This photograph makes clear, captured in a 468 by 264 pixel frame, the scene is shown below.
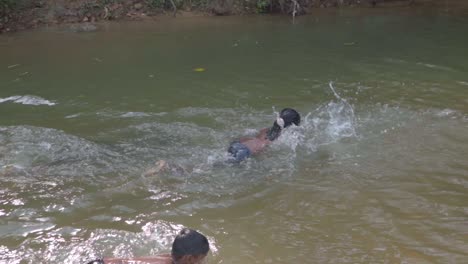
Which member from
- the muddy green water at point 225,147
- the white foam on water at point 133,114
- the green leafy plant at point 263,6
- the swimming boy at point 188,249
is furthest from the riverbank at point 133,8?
the swimming boy at point 188,249

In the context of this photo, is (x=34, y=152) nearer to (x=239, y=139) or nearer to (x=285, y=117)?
(x=239, y=139)

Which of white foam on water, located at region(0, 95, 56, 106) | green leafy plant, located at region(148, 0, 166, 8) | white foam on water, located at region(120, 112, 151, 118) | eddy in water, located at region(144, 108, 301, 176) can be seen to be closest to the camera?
eddy in water, located at region(144, 108, 301, 176)

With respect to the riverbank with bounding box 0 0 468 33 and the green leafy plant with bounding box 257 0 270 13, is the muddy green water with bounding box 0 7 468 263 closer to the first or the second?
the riverbank with bounding box 0 0 468 33

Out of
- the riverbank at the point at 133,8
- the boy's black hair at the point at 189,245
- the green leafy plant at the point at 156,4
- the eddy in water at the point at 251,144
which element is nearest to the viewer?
the boy's black hair at the point at 189,245

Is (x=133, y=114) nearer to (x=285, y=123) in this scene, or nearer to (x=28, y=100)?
(x=28, y=100)

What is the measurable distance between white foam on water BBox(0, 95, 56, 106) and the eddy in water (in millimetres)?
3282

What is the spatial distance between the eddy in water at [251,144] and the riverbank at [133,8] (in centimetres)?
889

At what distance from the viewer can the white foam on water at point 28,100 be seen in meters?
8.55

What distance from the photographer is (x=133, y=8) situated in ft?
51.7

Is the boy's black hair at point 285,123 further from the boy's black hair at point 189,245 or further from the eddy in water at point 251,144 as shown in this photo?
the boy's black hair at point 189,245

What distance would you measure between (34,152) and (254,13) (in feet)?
35.6

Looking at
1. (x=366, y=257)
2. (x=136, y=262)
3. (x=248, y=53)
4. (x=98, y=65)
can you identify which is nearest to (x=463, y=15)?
(x=248, y=53)

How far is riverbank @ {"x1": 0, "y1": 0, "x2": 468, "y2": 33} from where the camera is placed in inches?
570

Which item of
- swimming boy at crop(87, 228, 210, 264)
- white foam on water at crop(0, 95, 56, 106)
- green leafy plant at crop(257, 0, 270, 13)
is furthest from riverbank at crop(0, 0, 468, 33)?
swimming boy at crop(87, 228, 210, 264)
